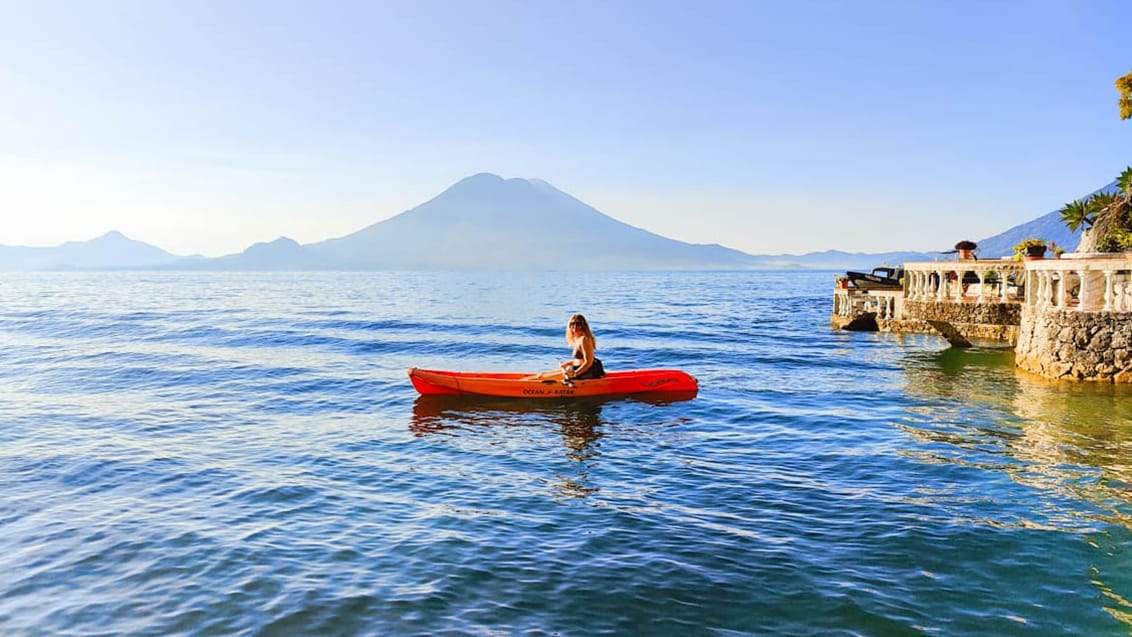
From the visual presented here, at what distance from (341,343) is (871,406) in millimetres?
25860

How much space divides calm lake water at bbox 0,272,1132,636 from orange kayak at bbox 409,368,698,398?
1.51 ft

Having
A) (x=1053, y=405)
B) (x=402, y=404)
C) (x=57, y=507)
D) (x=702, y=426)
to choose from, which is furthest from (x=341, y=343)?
(x=1053, y=405)

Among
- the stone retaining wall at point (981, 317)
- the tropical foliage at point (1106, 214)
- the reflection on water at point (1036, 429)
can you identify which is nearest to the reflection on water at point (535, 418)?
the reflection on water at point (1036, 429)

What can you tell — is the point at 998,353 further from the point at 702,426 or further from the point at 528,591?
the point at 528,591

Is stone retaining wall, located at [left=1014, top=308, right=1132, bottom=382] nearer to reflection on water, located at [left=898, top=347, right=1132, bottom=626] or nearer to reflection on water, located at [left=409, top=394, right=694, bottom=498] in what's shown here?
reflection on water, located at [left=898, top=347, right=1132, bottom=626]

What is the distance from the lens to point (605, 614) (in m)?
8.38

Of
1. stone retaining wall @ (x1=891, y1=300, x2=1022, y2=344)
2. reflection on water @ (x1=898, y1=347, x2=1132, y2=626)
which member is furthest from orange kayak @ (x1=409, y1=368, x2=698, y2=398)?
stone retaining wall @ (x1=891, y1=300, x2=1022, y2=344)

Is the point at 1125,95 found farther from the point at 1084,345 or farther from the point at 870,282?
the point at 870,282

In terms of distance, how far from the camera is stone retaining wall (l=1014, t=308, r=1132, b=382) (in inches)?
889

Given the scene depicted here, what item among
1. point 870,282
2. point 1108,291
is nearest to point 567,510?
point 1108,291

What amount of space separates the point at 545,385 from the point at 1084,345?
51.1 ft

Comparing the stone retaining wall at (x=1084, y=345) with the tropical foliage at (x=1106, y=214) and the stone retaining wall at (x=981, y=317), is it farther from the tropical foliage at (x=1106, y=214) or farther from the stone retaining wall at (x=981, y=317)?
the stone retaining wall at (x=981, y=317)

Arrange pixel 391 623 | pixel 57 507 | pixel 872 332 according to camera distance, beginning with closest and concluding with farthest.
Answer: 1. pixel 391 623
2. pixel 57 507
3. pixel 872 332

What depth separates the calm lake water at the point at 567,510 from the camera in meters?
Result: 8.51
